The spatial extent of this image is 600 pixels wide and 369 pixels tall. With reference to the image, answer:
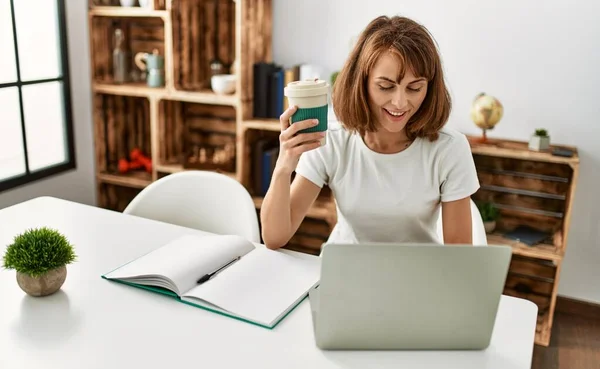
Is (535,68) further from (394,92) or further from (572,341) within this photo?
(394,92)

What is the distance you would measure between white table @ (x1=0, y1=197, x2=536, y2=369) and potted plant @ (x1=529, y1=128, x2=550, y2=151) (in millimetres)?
1298

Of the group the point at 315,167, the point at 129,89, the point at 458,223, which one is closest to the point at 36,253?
the point at 315,167

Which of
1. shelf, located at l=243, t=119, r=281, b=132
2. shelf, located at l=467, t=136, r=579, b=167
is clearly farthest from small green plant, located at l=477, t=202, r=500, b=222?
shelf, located at l=243, t=119, r=281, b=132

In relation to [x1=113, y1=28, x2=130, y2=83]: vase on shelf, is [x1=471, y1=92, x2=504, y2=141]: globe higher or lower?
lower

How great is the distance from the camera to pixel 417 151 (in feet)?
5.05

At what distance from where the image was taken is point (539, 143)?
7.80 ft

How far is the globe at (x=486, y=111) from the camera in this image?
2.41 meters

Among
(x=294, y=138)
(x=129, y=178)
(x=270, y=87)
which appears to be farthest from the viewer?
(x=129, y=178)

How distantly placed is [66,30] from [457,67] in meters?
1.87

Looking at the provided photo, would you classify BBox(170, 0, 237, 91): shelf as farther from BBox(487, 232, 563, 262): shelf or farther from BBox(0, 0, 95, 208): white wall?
BBox(487, 232, 563, 262): shelf

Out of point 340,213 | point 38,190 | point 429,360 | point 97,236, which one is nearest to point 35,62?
point 38,190

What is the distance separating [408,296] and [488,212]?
1.71 m

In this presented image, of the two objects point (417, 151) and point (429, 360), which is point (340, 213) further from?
point (429, 360)

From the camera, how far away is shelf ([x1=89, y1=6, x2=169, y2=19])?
2.80 metres
